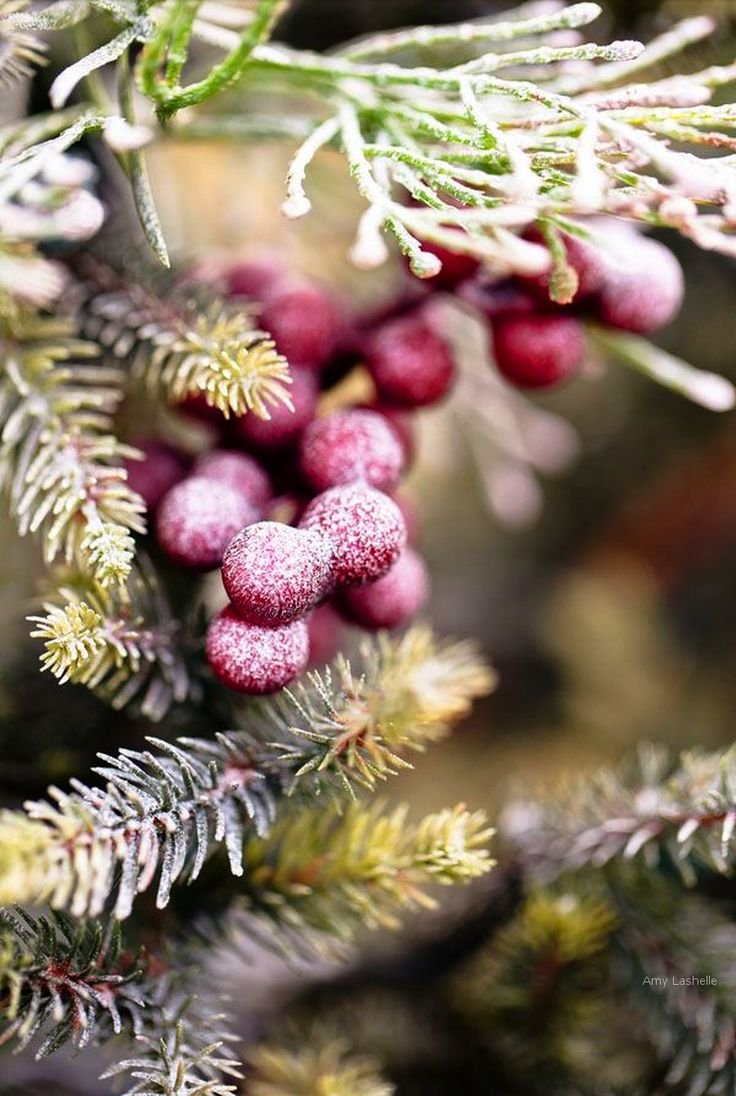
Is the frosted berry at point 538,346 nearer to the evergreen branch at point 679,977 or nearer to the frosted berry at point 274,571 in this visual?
the frosted berry at point 274,571

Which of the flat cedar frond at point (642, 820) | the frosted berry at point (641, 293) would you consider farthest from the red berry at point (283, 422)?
the flat cedar frond at point (642, 820)

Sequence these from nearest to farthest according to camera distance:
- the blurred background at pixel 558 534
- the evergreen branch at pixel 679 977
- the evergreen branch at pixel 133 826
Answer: the evergreen branch at pixel 133 826 → the evergreen branch at pixel 679 977 → the blurred background at pixel 558 534

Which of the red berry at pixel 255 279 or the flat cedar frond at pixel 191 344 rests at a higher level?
the flat cedar frond at pixel 191 344

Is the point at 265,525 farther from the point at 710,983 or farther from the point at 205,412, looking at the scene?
the point at 710,983

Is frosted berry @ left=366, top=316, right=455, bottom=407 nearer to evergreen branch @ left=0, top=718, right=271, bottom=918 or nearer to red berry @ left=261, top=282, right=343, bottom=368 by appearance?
red berry @ left=261, top=282, right=343, bottom=368

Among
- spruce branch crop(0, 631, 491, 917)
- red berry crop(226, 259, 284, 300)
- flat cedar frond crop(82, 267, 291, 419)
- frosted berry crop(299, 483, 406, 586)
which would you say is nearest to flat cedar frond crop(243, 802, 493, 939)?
spruce branch crop(0, 631, 491, 917)

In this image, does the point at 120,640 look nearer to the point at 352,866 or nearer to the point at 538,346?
the point at 352,866

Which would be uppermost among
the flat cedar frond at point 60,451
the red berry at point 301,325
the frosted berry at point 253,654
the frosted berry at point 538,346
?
the flat cedar frond at point 60,451
